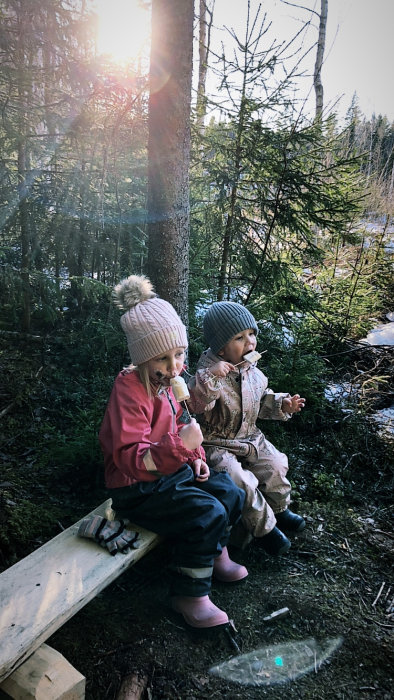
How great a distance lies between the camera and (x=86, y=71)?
5.90 m

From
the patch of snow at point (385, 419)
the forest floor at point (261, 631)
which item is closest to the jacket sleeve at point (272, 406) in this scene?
the forest floor at point (261, 631)

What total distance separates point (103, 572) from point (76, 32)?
710 cm

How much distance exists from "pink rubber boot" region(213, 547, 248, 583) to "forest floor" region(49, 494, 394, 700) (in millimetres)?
69

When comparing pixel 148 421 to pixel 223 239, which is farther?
pixel 223 239

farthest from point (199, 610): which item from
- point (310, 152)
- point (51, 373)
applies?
point (310, 152)

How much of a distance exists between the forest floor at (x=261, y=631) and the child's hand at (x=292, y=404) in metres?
1.01

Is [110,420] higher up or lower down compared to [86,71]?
lower down

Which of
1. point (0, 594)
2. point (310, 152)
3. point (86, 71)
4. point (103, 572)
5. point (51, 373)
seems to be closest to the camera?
point (0, 594)

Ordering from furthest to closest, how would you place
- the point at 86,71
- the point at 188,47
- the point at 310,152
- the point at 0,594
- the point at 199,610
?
the point at 86,71 < the point at 310,152 < the point at 188,47 < the point at 199,610 < the point at 0,594

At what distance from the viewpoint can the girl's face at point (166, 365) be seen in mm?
2652

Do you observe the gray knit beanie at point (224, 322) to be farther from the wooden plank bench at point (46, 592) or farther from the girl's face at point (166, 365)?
the wooden plank bench at point (46, 592)

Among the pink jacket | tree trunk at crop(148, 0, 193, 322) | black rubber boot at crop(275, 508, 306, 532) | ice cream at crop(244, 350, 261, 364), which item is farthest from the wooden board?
tree trunk at crop(148, 0, 193, 322)

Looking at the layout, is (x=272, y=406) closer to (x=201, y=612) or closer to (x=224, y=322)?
(x=224, y=322)

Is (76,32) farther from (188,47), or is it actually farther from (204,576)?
(204,576)
